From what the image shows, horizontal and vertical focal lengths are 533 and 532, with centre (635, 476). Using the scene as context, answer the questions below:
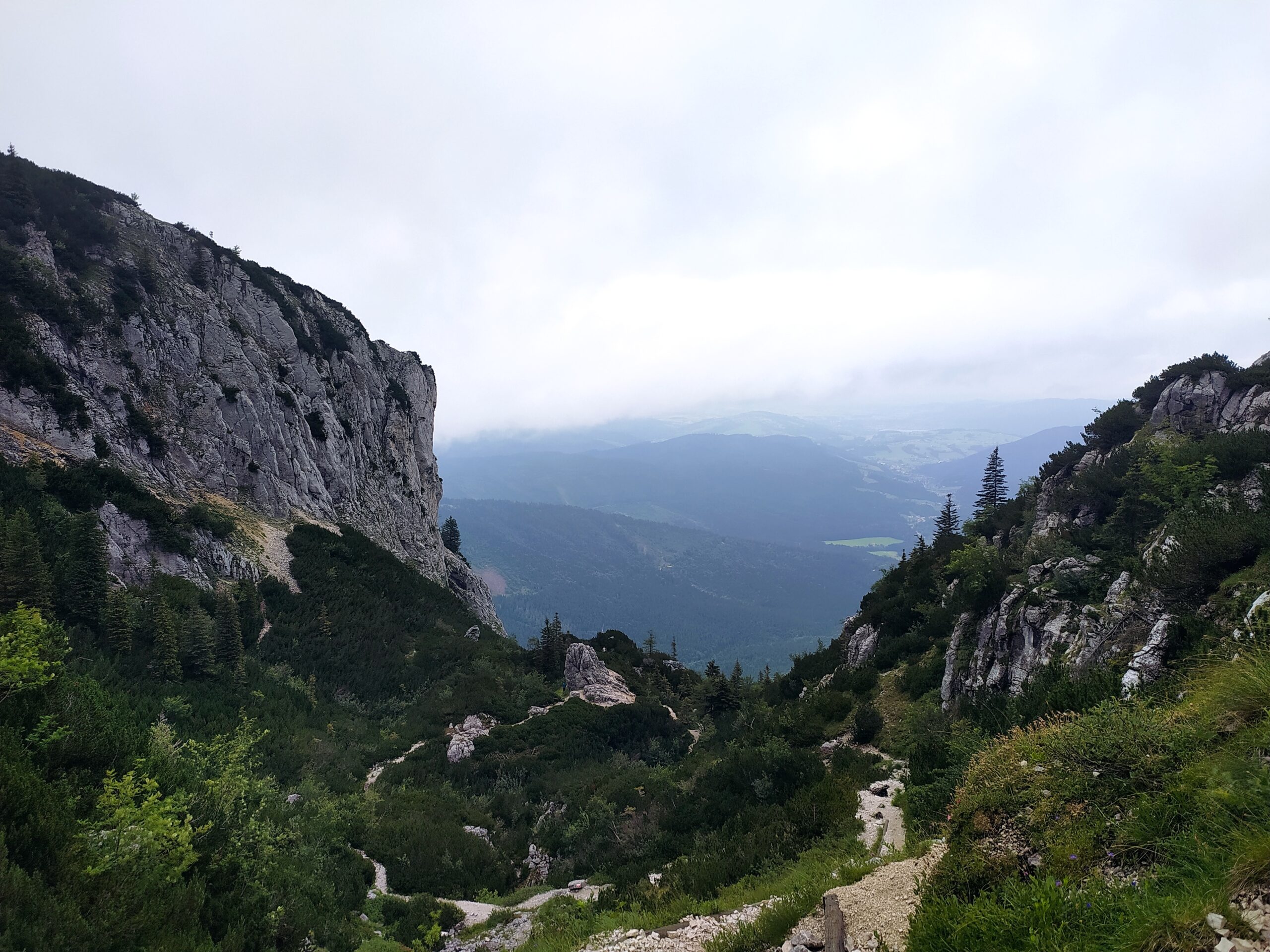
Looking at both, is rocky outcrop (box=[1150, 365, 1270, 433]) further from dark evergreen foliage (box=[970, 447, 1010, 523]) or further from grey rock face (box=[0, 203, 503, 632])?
grey rock face (box=[0, 203, 503, 632])

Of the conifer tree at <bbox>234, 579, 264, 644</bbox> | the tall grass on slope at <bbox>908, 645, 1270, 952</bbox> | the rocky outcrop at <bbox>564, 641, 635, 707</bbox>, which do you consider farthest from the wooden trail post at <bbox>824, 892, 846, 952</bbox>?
the conifer tree at <bbox>234, 579, 264, 644</bbox>

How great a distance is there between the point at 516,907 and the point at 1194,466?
2204 centimetres

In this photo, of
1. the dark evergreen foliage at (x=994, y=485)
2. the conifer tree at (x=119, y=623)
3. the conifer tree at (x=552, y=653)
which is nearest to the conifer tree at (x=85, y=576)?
the conifer tree at (x=119, y=623)

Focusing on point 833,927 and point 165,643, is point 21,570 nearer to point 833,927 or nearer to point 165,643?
point 165,643

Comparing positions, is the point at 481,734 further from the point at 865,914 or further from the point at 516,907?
the point at 865,914

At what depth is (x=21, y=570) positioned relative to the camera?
2122 centimetres

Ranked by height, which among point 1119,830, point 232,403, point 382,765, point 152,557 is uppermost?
point 232,403

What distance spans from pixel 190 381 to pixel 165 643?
1134 inches

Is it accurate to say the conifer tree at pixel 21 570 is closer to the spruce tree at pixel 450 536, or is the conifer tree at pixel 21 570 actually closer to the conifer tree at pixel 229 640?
the conifer tree at pixel 229 640

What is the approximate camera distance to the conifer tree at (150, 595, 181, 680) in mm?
24922

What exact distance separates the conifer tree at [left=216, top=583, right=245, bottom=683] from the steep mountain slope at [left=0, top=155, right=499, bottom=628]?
391 centimetres

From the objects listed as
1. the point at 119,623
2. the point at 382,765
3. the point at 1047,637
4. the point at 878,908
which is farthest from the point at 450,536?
the point at 878,908

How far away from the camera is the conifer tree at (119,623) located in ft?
80.0

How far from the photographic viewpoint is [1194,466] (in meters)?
14.5
